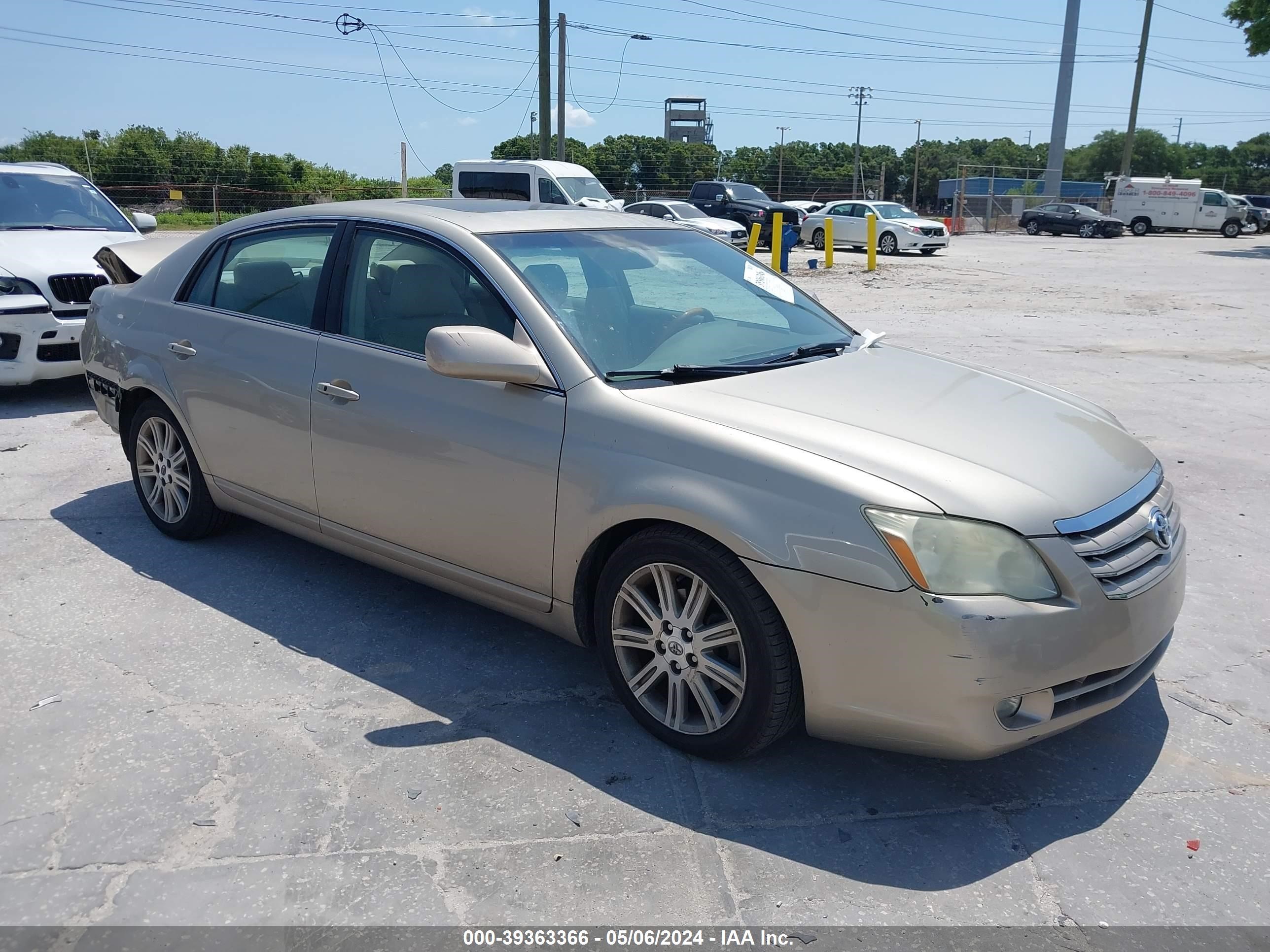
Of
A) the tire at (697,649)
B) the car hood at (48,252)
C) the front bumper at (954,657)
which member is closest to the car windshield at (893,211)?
the car hood at (48,252)

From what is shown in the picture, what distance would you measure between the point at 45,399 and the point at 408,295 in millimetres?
5706

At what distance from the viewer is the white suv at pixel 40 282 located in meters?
7.45

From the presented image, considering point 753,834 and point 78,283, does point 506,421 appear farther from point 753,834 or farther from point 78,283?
point 78,283

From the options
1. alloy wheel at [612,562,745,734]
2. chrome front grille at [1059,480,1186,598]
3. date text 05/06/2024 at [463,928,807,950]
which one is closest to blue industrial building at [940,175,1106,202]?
chrome front grille at [1059,480,1186,598]

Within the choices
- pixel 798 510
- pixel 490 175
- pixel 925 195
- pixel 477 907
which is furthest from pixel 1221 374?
pixel 925 195

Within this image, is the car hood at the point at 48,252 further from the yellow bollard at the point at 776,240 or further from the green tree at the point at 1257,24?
the green tree at the point at 1257,24

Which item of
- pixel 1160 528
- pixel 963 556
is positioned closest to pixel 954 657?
pixel 963 556

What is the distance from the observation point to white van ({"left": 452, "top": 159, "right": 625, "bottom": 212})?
20984mm

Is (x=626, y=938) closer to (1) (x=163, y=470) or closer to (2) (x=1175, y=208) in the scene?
(1) (x=163, y=470)

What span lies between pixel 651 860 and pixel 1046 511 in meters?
1.42

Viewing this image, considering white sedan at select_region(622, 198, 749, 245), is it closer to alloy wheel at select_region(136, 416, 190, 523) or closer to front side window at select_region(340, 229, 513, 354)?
alloy wheel at select_region(136, 416, 190, 523)

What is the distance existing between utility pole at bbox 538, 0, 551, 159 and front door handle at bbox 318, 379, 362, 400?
990 inches

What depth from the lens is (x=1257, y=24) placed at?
30984 mm

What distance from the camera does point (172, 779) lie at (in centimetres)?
309
